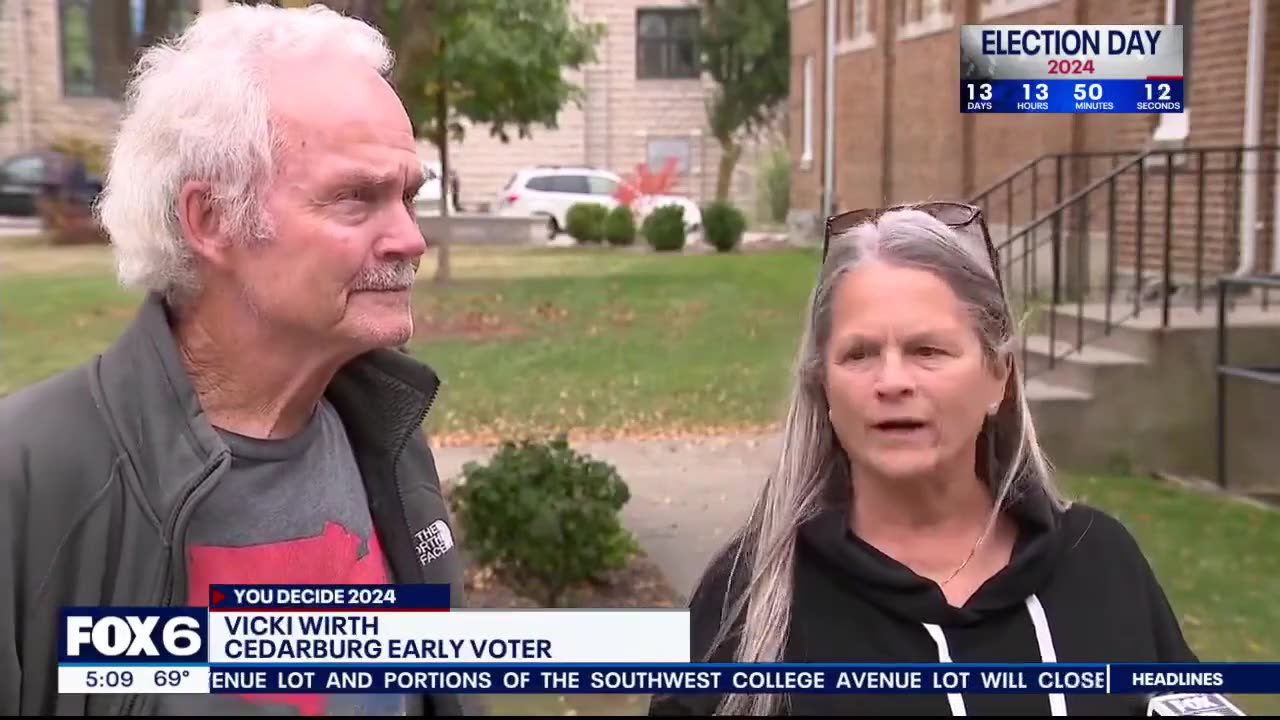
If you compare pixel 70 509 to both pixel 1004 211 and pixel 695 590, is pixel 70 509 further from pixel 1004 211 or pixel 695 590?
pixel 1004 211

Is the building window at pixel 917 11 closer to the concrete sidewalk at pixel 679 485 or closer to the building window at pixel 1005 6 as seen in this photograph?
the building window at pixel 1005 6

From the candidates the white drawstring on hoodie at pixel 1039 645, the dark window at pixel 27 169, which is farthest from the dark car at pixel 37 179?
the white drawstring on hoodie at pixel 1039 645

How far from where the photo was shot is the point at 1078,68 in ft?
5.23

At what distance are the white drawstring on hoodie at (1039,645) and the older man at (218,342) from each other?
634 mm

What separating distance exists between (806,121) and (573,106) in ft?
1.27

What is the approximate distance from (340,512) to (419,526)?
0.11m

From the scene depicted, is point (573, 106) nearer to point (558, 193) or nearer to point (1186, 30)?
point (558, 193)

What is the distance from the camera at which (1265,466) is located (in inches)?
101

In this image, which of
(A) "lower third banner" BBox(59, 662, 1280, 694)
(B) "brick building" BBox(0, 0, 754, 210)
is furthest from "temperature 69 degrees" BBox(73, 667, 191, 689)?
(B) "brick building" BBox(0, 0, 754, 210)

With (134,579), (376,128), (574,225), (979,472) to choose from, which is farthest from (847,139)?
(134,579)

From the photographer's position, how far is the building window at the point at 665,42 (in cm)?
197

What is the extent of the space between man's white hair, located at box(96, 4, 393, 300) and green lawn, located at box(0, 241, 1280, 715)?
0.75 ft

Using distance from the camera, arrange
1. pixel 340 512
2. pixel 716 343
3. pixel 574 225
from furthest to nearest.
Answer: pixel 716 343 → pixel 574 225 → pixel 340 512

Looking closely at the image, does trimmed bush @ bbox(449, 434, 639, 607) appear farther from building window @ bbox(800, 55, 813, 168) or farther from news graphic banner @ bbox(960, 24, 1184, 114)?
news graphic banner @ bbox(960, 24, 1184, 114)
